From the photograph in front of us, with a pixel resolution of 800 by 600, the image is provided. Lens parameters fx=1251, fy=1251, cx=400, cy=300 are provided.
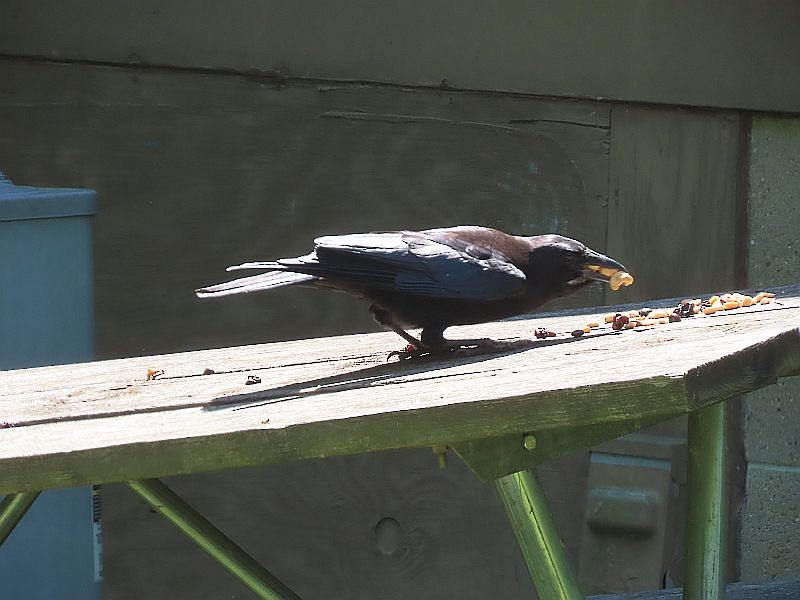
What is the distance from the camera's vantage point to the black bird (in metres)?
3.02

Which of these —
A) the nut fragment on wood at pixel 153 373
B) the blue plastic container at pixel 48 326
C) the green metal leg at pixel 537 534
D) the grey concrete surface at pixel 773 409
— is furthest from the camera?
the grey concrete surface at pixel 773 409

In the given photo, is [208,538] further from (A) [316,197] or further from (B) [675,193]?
(B) [675,193]

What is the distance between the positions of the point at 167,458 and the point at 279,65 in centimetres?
320

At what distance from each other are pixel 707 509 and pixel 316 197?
290 centimetres

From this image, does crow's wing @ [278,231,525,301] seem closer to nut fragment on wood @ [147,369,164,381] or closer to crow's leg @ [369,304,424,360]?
crow's leg @ [369,304,424,360]

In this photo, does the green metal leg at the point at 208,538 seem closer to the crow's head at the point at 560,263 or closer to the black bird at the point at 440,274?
the black bird at the point at 440,274

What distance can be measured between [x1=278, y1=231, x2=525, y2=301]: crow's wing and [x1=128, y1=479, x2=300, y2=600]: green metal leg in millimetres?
614

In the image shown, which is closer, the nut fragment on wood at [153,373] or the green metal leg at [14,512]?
the green metal leg at [14,512]

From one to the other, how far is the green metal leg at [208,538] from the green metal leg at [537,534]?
592 mm

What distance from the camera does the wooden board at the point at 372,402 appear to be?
2133mm

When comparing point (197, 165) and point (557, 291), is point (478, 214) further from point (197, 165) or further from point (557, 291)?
point (557, 291)

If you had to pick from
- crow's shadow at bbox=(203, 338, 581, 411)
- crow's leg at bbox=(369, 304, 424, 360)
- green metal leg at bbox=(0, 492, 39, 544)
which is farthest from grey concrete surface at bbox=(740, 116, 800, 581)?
green metal leg at bbox=(0, 492, 39, 544)

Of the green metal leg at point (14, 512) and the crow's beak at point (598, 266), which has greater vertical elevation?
the crow's beak at point (598, 266)

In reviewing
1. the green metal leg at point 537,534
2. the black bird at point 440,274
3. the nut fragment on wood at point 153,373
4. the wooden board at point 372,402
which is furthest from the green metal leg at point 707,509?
the nut fragment on wood at point 153,373
